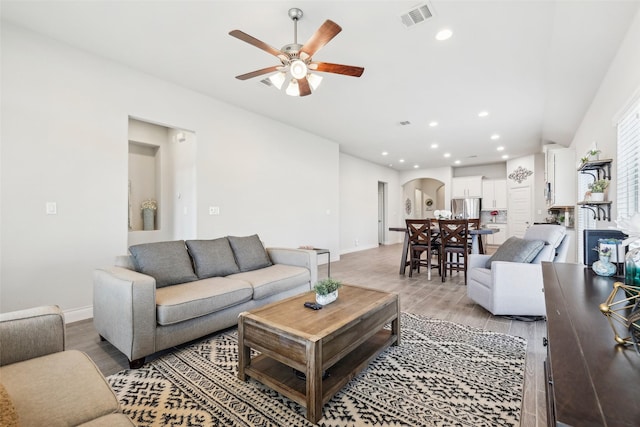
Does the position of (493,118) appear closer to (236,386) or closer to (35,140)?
(236,386)

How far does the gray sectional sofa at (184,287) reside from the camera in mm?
2043

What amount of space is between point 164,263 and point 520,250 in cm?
356

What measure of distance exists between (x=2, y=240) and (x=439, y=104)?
5.45m

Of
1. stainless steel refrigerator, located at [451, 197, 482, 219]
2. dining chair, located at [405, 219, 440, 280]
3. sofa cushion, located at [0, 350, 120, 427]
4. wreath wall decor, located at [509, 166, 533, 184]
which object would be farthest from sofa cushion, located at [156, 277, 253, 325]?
wreath wall decor, located at [509, 166, 533, 184]

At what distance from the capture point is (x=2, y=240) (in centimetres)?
258

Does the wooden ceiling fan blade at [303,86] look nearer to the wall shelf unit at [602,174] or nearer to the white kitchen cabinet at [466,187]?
the wall shelf unit at [602,174]

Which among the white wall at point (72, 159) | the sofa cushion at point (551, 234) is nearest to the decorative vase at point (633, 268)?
the sofa cushion at point (551, 234)

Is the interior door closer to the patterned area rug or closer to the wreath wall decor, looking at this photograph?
the wreath wall decor

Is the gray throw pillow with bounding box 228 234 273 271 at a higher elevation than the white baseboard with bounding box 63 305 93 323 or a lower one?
higher

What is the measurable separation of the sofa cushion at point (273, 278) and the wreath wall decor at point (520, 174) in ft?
27.1

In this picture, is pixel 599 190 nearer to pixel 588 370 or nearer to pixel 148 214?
pixel 588 370

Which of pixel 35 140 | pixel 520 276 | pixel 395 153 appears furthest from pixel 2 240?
pixel 395 153

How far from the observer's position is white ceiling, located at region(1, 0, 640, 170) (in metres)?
2.40

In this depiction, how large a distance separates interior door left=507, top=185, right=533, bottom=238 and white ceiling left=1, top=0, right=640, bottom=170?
4.09m
